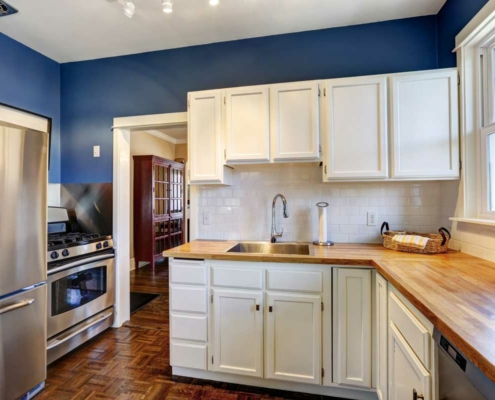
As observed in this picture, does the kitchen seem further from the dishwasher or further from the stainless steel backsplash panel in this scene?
the dishwasher

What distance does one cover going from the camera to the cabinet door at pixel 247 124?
82.8 inches

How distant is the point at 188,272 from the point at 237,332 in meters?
0.52

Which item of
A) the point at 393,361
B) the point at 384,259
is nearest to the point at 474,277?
the point at 384,259

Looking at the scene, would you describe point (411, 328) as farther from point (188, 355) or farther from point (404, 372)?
point (188, 355)

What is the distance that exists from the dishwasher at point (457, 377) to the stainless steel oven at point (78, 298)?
240 cm

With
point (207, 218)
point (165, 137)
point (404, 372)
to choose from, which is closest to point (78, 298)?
point (207, 218)

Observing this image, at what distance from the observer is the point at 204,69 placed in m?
2.55

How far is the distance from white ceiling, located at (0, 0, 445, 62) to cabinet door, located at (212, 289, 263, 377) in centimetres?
208

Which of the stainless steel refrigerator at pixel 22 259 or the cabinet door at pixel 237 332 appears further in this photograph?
the cabinet door at pixel 237 332

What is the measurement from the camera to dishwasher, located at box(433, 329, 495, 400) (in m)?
0.70

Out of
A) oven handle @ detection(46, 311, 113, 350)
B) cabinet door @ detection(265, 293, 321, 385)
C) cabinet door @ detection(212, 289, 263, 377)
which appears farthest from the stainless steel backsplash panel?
cabinet door @ detection(265, 293, 321, 385)

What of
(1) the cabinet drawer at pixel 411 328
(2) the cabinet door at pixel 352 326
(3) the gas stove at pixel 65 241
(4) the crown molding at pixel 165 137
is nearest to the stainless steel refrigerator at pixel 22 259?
(3) the gas stove at pixel 65 241

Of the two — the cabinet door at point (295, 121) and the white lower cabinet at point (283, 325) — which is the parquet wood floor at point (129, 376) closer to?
the white lower cabinet at point (283, 325)

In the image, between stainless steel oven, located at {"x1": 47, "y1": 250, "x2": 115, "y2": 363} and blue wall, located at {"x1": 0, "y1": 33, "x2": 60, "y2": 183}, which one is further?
blue wall, located at {"x1": 0, "y1": 33, "x2": 60, "y2": 183}
